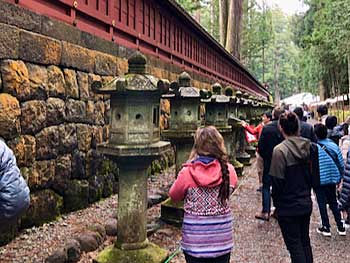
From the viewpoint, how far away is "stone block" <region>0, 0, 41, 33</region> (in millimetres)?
4273

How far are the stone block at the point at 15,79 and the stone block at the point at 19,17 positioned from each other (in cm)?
43

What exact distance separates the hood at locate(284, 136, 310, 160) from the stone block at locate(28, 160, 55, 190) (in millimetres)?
2868

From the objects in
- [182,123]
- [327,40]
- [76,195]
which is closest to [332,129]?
[182,123]

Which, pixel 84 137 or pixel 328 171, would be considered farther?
pixel 84 137

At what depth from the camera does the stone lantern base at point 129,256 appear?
3859 millimetres

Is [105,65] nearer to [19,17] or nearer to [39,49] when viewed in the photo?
[39,49]

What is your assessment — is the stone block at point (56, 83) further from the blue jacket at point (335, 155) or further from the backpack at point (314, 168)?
the blue jacket at point (335, 155)

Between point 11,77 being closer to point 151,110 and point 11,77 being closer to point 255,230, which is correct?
point 151,110

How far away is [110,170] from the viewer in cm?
703

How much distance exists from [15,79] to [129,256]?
2.23 m

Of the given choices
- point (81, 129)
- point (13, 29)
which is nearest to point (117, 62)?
point (81, 129)

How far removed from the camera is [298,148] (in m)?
3.85

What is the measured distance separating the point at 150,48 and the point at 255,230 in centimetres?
524

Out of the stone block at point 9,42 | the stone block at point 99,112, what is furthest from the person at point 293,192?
the stone block at point 99,112
